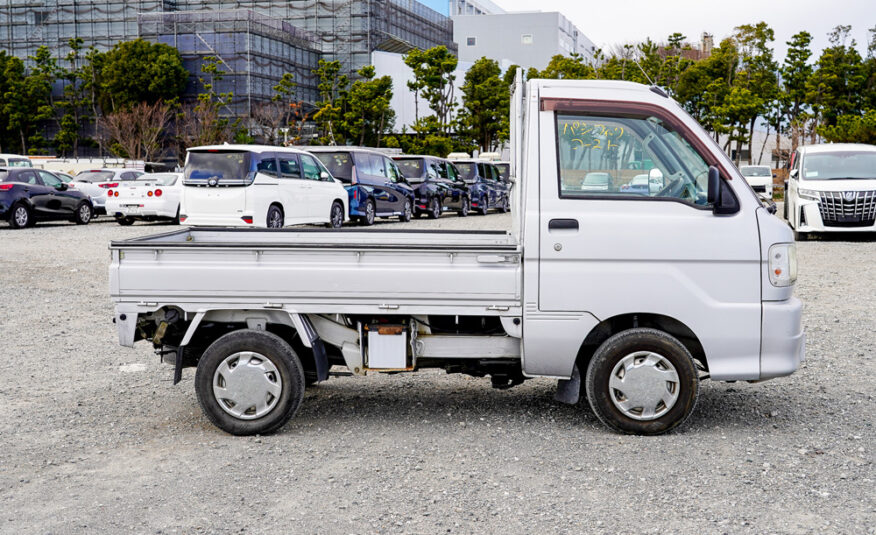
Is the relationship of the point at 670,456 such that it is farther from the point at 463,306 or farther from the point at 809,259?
the point at 809,259

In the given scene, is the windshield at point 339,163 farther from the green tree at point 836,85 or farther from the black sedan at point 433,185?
the green tree at point 836,85

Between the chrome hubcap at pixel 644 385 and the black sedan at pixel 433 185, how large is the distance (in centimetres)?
2291

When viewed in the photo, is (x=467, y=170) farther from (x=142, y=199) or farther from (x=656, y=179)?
(x=656, y=179)

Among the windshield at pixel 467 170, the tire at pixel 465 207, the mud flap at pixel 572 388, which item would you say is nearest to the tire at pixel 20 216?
the tire at pixel 465 207

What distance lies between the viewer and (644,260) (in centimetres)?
540

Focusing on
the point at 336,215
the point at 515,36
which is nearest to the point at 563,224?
the point at 336,215

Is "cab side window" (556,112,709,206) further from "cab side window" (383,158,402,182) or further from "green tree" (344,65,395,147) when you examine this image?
"green tree" (344,65,395,147)

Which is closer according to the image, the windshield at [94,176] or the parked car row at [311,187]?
the parked car row at [311,187]

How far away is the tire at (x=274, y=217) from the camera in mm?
18595

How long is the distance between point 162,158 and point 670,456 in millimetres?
64642

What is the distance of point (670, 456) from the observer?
17.1 feet

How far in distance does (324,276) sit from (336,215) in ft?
55.1

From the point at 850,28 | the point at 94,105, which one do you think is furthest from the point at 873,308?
the point at 94,105

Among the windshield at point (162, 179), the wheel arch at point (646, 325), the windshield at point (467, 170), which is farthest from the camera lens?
the windshield at point (467, 170)
